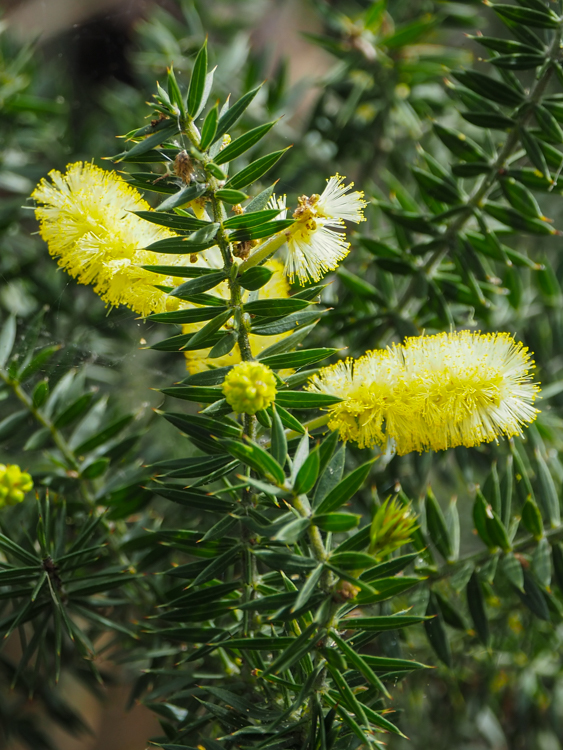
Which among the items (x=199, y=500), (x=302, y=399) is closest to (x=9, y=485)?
(x=199, y=500)

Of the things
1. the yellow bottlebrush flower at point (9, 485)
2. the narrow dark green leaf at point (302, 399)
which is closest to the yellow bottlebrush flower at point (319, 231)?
the narrow dark green leaf at point (302, 399)

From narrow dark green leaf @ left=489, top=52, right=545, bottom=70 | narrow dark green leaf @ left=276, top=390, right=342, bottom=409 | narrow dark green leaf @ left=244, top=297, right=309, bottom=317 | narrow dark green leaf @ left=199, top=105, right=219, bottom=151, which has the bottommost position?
narrow dark green leaf @ left=276, top=390, right=342, bottom=409

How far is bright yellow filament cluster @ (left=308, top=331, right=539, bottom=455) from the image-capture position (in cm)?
56

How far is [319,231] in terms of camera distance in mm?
565

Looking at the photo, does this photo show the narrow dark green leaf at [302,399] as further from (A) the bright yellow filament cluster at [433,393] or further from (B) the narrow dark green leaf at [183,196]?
(B) the narrow dark green leaf at [183,196]

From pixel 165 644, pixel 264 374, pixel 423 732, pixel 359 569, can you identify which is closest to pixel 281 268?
pixel 264 374

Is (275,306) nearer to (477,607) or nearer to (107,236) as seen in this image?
(107,236)

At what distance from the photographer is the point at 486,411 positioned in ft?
1.92

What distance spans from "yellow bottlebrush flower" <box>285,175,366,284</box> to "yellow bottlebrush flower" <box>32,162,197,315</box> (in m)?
0.12

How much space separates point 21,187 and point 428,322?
0.77 metres

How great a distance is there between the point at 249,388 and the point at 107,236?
0.21 meters

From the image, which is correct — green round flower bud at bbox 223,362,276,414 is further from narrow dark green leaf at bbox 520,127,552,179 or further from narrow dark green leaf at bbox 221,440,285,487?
narrow dark green leaf at bbox 520,127,552,179

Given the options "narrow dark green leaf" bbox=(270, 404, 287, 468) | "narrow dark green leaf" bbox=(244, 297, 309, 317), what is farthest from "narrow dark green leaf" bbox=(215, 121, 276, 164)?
"narrow dark green leaf" bbox=(270, 404, 287, 468)

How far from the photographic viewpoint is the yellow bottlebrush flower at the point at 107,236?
0.56 metres
